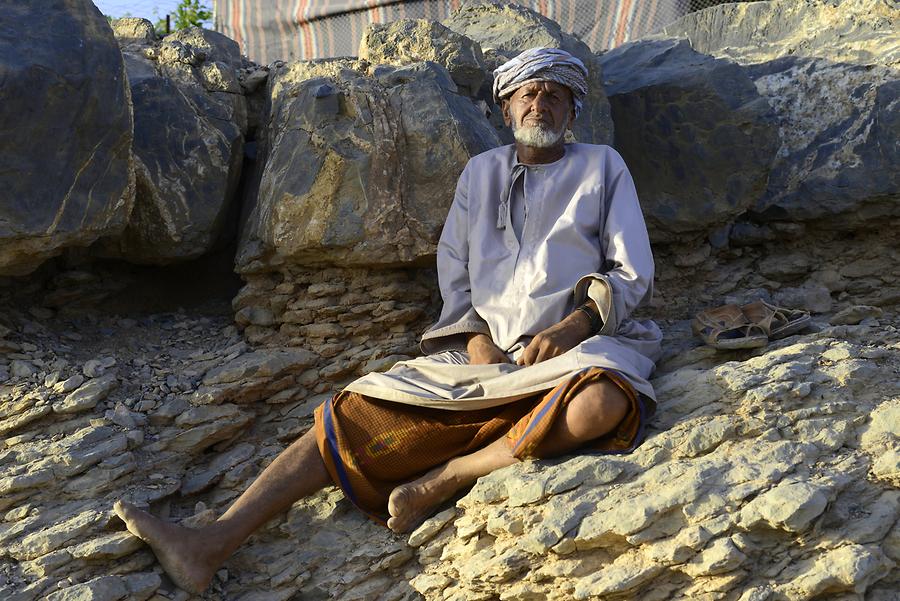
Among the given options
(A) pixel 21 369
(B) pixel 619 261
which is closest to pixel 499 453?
(B) pixel 619 261

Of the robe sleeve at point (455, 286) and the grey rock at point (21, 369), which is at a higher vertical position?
the robe sleeve at point (455, 286)

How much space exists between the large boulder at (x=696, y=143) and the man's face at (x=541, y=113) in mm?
1186

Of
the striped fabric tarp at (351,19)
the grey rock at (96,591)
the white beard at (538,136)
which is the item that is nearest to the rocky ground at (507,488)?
the grey rock at (96,591)

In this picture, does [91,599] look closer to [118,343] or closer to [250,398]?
[250,398]

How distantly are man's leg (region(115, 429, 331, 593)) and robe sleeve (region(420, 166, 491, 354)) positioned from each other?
0.62 meters

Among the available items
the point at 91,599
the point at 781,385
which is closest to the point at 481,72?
the point at 781,385

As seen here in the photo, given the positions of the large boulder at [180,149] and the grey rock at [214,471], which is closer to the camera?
the grey rock at [214,471]

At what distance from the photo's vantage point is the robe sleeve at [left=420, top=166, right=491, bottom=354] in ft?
11.0

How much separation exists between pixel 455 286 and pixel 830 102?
2.30m

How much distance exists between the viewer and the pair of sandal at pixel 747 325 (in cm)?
328

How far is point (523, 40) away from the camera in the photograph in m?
4.63

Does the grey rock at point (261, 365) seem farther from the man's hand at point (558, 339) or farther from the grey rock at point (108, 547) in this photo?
the man's hand at point (558, 339)

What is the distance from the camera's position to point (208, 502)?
10.7ft

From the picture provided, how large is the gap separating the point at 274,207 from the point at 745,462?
2133 mm
